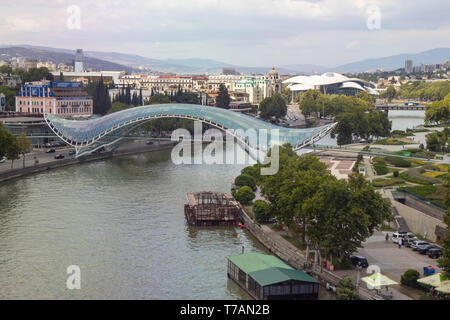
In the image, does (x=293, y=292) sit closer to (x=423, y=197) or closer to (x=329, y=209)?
(x=329, y=209)

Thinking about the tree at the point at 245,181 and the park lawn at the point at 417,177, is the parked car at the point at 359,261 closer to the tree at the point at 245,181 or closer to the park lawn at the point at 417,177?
the park lawn at the point at 417,177

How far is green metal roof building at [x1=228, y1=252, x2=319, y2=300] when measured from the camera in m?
12.7

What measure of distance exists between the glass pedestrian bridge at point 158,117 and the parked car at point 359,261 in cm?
1518

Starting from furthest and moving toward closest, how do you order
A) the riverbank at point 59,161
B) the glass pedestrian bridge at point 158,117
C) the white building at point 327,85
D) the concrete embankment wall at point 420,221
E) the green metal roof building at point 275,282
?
the white building at point 327,85 < the glass pedestrian bridge at point 158,117 < the riverbank at point 59,161 < the concrete embankment wall at point 420,221 < the green metal roof building at point 275,282

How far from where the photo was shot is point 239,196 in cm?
2117

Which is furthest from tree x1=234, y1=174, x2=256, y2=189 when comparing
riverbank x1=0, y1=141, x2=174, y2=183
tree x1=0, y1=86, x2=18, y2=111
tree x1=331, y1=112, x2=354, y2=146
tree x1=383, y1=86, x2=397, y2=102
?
tree x1=383, y1=86, x2=397, y2=102

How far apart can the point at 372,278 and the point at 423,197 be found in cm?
668

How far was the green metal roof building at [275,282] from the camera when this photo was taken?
12.7 metres

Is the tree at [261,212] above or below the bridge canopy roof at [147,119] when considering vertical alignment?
below

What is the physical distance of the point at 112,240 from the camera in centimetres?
1742

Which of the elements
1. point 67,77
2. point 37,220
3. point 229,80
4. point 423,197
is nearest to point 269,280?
point 423,197

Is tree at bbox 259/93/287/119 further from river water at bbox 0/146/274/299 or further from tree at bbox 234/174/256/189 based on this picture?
tree at bbox 234/174/256/189

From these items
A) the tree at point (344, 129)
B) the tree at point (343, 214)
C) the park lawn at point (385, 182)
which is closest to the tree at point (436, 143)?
the tree at point (344, 129)

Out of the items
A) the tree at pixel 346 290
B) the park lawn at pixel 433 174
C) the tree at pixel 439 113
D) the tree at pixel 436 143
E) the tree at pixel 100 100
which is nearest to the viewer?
the tree at pixel 346 290
